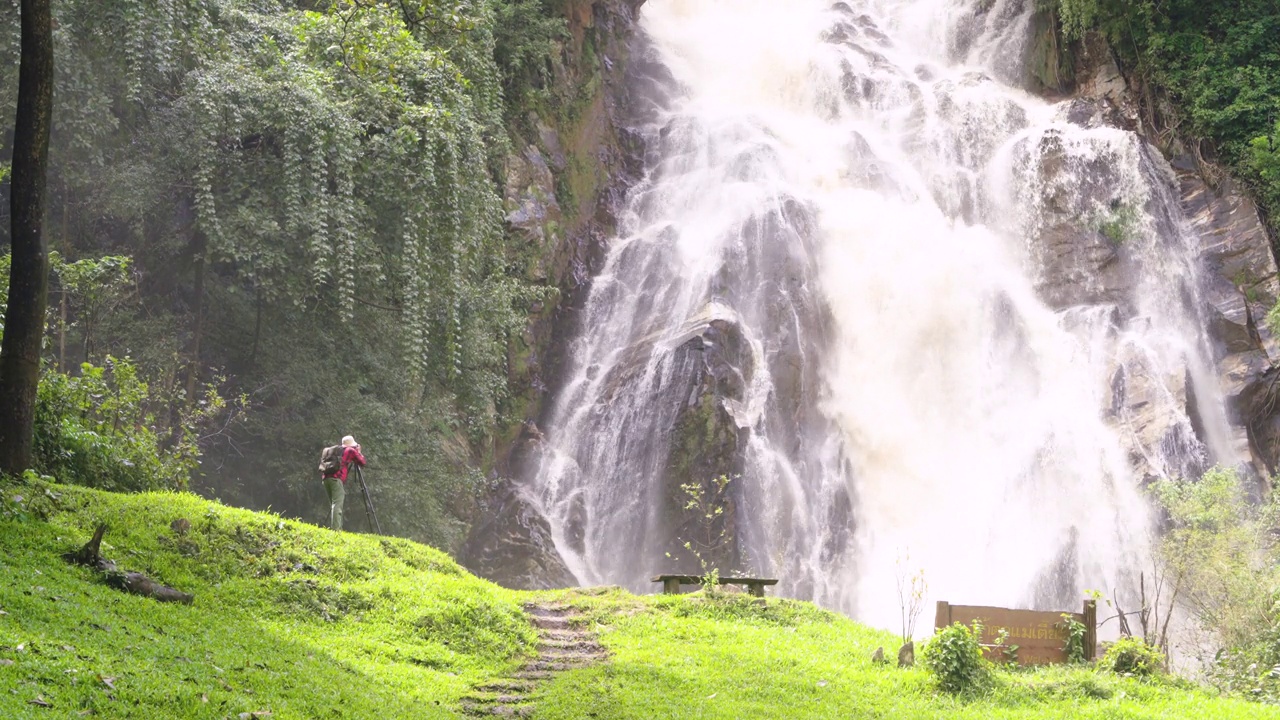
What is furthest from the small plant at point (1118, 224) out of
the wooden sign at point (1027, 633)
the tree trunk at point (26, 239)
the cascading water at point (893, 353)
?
the tree trunk at point (26, 239)

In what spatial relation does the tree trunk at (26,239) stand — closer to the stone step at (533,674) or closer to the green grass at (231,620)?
the green grass at (231,620)

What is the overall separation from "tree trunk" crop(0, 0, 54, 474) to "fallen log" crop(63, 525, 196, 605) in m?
1.50

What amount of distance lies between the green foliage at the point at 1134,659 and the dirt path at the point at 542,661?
18.5 ft

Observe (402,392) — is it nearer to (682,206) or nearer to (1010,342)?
(682,206)

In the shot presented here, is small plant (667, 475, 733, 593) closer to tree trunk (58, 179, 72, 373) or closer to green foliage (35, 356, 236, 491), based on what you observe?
green foliage (35, 356, 236, 491)

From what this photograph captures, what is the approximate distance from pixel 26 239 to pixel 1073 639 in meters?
11.8

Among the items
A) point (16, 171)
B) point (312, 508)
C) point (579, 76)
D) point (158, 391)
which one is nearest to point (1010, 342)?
point (579, 76)

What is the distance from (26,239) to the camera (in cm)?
966

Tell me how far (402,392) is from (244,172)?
497cm

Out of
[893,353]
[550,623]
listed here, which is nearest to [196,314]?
[550,623]

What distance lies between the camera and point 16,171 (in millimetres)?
9664

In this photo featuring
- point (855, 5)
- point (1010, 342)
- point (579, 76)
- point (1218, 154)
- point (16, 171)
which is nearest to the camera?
point (16, 171)

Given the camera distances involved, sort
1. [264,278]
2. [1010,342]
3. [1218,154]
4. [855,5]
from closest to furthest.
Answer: [264,278] → [1010,342] → [1218,154] → [855,5]

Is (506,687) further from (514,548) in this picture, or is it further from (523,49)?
(523,49)
